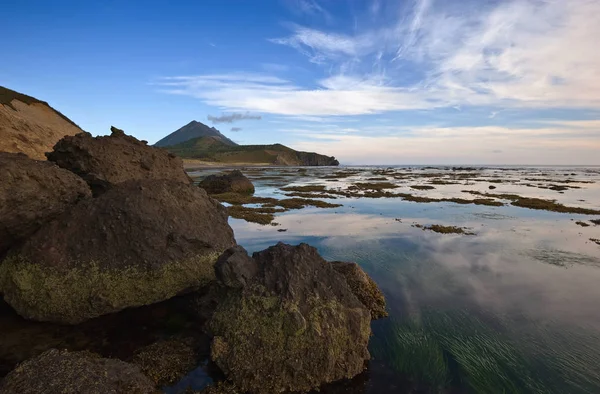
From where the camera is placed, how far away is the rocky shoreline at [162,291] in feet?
26.1

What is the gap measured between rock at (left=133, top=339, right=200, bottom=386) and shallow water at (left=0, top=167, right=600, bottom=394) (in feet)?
1.05

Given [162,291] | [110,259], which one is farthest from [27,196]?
[162,291]

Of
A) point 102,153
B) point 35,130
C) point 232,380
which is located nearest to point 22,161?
point 102,153

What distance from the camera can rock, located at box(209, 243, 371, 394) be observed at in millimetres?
8031

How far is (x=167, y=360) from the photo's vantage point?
28.2ft

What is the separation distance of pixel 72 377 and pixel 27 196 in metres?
7.18

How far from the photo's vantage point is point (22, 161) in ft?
36.3

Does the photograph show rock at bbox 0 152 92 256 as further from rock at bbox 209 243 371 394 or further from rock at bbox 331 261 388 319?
rock at bbox 331 261 388 319

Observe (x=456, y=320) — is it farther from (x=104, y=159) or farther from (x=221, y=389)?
(x=104, y=159)

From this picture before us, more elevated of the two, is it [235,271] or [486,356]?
[235,271]

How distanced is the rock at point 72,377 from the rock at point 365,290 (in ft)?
25.9

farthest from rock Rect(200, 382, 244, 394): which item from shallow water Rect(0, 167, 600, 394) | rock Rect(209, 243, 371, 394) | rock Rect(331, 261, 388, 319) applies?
rock Rect(331, 261, 388, 319)

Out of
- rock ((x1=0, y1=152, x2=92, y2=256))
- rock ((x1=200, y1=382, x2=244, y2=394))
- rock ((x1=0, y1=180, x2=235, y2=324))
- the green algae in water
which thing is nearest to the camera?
rock ((x1=200, y1=382, x2=244, y2=394))

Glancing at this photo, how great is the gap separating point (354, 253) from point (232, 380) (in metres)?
12.8
